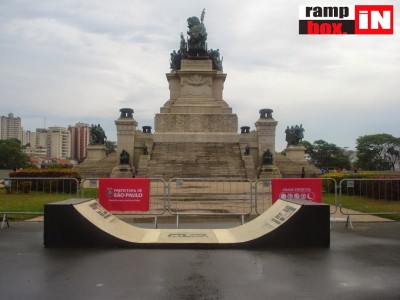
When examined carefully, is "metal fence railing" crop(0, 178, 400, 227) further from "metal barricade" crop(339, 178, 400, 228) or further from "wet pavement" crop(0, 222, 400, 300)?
"wet pavement" crop(0, 222, 400, 300)

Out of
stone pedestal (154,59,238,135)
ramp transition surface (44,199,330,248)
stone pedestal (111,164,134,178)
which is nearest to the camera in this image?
ramp transition surface (44,199,330,248)

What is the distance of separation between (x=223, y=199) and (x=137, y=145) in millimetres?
24784

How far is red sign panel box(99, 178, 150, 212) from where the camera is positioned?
39.8 feet

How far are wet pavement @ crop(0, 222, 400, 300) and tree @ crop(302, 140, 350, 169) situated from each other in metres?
102

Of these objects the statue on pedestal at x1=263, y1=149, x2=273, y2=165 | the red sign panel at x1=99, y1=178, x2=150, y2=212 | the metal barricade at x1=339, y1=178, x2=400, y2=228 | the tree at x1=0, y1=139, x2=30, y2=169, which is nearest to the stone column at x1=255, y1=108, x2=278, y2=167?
the statue on pedestal at x1=263, y1=149, x2=273, y2=165

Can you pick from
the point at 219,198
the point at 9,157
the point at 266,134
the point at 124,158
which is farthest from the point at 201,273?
the point at 9,157

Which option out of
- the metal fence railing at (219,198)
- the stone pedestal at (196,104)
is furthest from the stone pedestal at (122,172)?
the metal fence railing at (219,198)

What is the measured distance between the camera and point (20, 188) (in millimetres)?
18672

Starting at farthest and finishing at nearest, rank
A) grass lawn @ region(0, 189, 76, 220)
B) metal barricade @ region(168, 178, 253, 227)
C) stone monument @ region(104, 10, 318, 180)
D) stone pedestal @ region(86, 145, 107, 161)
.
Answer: stone pedestal @ region(86, 145, 107, 161) < stone monument @ region(104, 10, 318, 180) < metal barricade @ region(168, 178, 253, 227) < grass lawn @ region(0, 189, 76, 220)

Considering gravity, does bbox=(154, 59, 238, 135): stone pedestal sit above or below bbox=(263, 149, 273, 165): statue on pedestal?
above

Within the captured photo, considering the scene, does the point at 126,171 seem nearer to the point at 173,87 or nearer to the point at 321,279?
the point at 173,87

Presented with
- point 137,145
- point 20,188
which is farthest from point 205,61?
point 20,188

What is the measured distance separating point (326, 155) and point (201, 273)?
106846 millimetres

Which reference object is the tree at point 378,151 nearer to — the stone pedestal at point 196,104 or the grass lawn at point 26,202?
the stone pedestal at point 196,104
